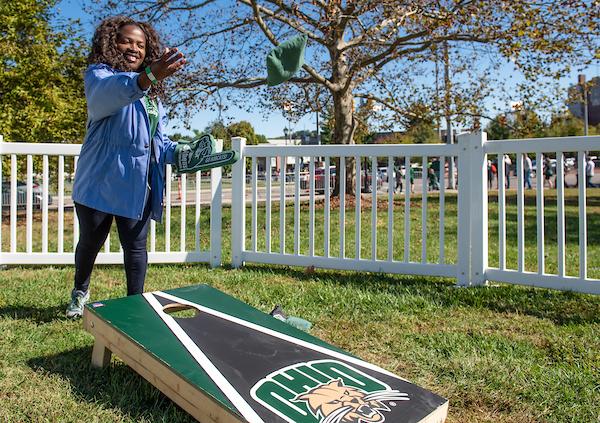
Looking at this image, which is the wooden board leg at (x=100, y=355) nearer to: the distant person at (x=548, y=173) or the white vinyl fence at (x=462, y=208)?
the white vinyl fence at (x=462, y=208)

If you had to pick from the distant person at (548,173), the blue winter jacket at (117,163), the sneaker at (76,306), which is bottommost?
the sneaker at (76,306)

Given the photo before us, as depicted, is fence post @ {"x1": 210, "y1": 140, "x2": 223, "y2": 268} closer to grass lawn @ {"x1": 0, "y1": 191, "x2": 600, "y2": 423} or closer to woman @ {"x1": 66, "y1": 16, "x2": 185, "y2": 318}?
→ grass lawn @ {"x1": 0, "y1": 191, "x2": 600, "y2": 423}

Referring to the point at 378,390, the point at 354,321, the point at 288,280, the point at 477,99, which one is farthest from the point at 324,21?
the point at 378,390

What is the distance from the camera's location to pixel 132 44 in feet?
8.89

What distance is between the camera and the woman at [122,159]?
8.59 ft

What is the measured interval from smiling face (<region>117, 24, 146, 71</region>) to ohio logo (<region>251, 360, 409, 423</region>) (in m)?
1.93

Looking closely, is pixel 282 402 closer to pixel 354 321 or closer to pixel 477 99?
pixel 354 321

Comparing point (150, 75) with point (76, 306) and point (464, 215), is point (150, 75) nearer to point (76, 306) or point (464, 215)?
point (76, 306)

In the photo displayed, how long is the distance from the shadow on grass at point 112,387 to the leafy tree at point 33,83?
29.4ft

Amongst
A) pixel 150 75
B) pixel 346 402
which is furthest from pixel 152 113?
pixel 346 402

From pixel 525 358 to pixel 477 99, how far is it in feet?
38.7

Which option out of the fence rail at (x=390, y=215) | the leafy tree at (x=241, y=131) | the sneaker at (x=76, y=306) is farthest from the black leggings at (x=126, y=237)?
the leafy tree at (x=241, y=131)

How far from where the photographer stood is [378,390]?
1690 millimetres

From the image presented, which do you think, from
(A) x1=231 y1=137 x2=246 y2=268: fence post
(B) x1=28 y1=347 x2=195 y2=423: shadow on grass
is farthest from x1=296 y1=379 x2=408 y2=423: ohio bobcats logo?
(A) x1=231 y1=137 x2=246 y2=268: fence post
